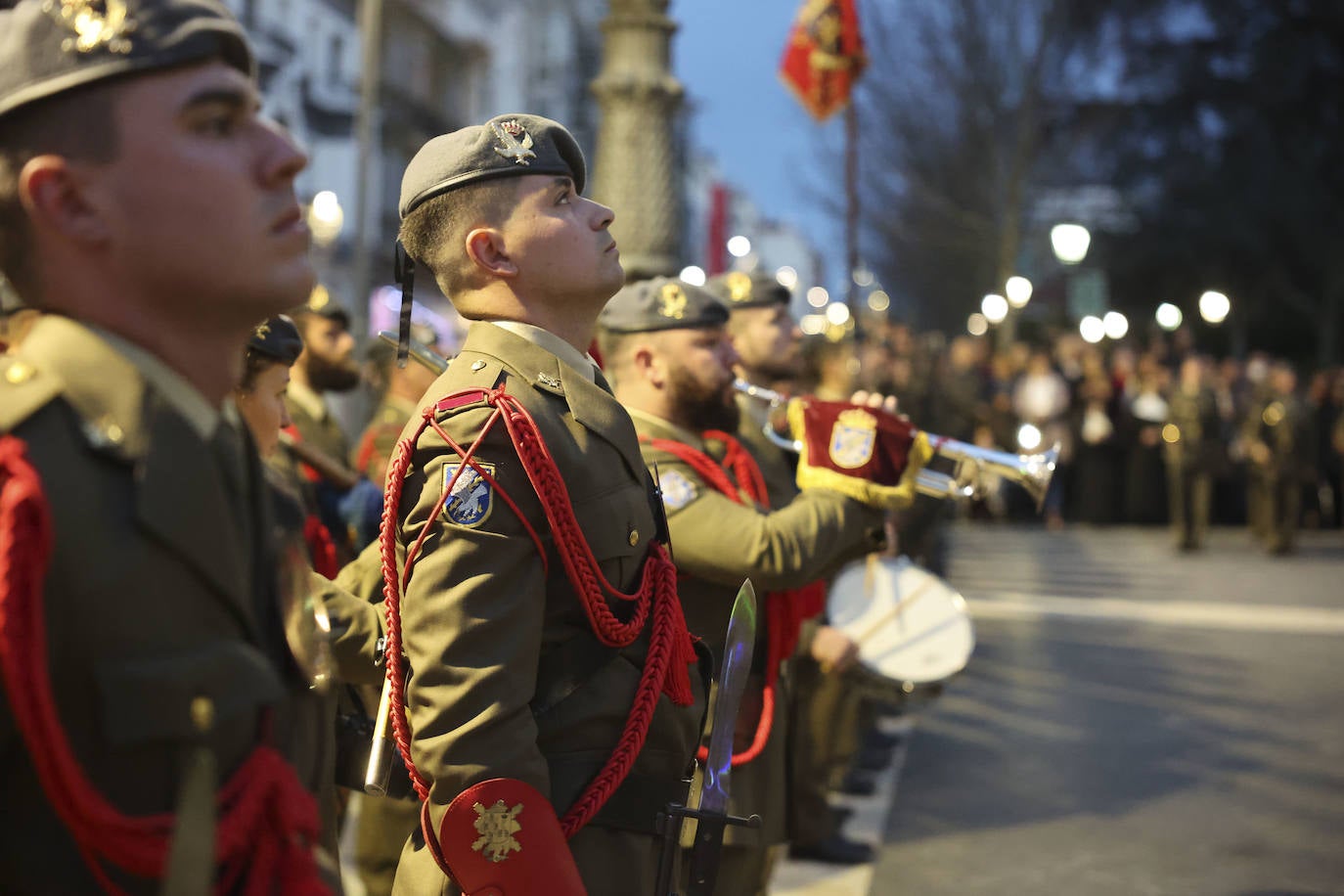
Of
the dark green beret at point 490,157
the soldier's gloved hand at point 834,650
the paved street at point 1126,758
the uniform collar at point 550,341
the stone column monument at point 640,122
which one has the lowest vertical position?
the paved street at point 1126,758

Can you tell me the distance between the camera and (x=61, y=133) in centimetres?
146

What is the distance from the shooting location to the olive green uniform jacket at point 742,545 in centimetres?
352

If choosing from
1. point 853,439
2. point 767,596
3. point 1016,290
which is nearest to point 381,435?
point 767,596

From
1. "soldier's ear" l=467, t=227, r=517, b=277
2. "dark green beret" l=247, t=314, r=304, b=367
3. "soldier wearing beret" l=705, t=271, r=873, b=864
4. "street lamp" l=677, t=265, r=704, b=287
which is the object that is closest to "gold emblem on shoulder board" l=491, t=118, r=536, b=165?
"soldier's ear" l=467, t=227, r=517, b=277

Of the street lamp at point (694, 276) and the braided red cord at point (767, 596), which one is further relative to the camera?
the street lamp at point (694, 276)

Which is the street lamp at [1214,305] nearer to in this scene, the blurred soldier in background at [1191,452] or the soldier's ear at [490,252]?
the blurred soldier in background at [1191,452]

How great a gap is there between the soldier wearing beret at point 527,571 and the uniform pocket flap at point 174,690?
84 cm

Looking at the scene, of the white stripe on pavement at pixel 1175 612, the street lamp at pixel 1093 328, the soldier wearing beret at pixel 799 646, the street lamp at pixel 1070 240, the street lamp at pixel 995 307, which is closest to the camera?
the soldier wearing beret at pixel 799 646

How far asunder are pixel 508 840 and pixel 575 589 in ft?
1.27

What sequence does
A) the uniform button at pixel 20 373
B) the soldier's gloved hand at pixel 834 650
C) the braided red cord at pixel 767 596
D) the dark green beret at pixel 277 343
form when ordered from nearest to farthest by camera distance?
1. the uniform button at pixel 20 373
2. the dark green beret at pixel 277 343
3. the braided red cord at pixel 767 596
4. the soldier's gloved hand at pixel 834 650

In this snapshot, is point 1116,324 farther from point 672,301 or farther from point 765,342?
point 672,301

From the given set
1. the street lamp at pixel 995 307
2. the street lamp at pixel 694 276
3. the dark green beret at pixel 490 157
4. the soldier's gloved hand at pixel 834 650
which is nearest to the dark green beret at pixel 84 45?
the dark green beret at pixel 490 157

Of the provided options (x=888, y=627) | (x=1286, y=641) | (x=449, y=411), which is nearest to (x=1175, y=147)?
(x=1286, y=641)

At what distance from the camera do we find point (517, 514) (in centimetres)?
240
